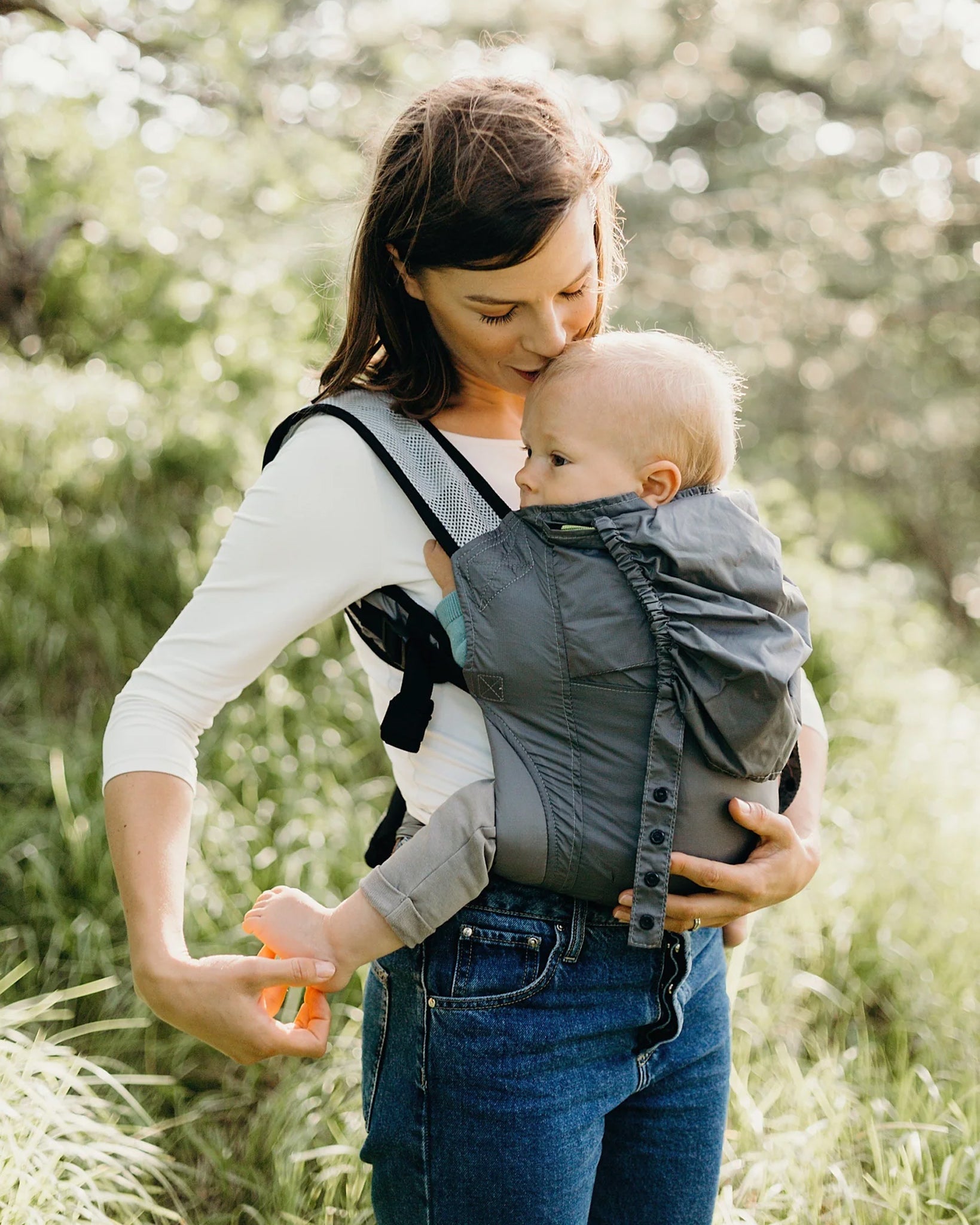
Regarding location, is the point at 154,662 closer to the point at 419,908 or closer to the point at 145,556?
the point at 419,908

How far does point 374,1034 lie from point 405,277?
0.97m

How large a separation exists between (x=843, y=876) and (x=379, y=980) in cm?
243

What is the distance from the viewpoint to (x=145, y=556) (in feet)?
13.0

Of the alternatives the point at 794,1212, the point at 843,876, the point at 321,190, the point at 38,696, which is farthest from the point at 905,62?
the point at 794,1212

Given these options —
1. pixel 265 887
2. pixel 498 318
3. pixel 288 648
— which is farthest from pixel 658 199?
pixel 498 318

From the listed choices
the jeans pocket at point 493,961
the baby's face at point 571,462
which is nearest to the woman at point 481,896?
the jeans pocket at point 493,961

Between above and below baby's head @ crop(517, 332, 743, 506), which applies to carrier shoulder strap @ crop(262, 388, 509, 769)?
below

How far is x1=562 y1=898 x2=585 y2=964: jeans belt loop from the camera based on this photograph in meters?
1.24

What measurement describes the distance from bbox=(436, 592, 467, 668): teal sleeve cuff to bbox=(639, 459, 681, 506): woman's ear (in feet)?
0.92

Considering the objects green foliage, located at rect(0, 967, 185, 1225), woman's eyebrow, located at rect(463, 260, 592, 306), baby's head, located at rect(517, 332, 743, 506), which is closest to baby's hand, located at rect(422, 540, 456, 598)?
baby's head, located at rect(517, 332, 743, 506)

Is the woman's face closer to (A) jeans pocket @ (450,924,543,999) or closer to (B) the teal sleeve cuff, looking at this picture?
(B) the teal sleeve cuff

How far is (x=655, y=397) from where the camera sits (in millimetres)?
1323

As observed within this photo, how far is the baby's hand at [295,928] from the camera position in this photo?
1223 millimetres

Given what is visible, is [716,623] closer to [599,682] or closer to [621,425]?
[599,682]
